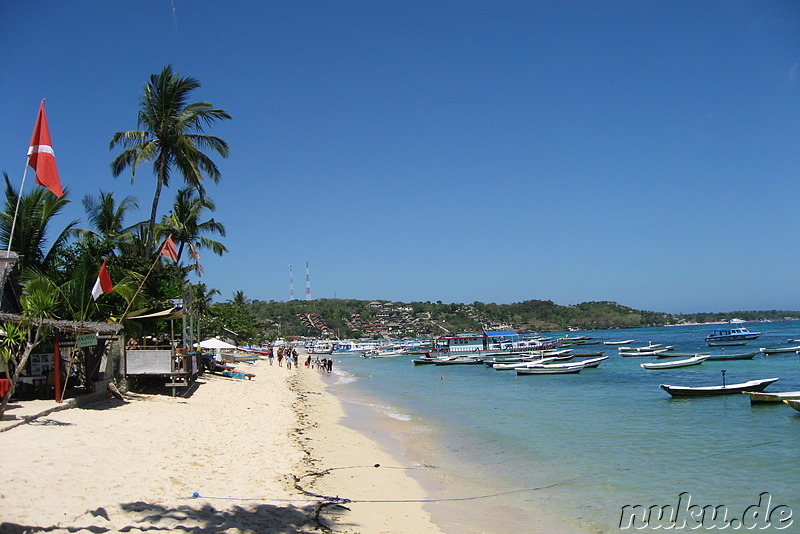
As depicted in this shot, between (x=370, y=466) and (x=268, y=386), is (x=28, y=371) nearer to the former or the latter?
(x=370, y=466)

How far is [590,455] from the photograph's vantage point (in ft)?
45.2

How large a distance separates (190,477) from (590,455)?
30.1 ft

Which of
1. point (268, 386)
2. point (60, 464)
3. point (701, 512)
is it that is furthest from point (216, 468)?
point (268, 386)

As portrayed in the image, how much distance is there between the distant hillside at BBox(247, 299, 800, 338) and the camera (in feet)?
513

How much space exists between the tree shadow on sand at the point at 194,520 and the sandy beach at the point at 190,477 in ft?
0.04

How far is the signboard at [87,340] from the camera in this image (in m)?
13.2

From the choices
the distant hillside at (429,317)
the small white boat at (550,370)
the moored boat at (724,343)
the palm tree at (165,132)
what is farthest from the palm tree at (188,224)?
the distant hillside at (429,317)

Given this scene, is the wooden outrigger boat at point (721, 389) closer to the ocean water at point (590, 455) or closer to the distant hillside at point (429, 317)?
the ocean water at point (590, 455)

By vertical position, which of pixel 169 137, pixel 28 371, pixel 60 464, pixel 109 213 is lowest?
pixel 60 464

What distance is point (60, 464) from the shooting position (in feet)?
27.5

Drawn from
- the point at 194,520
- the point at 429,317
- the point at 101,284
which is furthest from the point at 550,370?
the point at 429,317

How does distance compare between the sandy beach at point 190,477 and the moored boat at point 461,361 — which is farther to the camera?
the moored boat at point 461,361

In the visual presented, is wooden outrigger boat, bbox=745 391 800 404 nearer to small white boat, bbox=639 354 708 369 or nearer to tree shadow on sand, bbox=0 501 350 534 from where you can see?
tree shadow on sand, bbox=0 501 350 534

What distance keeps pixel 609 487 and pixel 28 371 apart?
44.1ft
